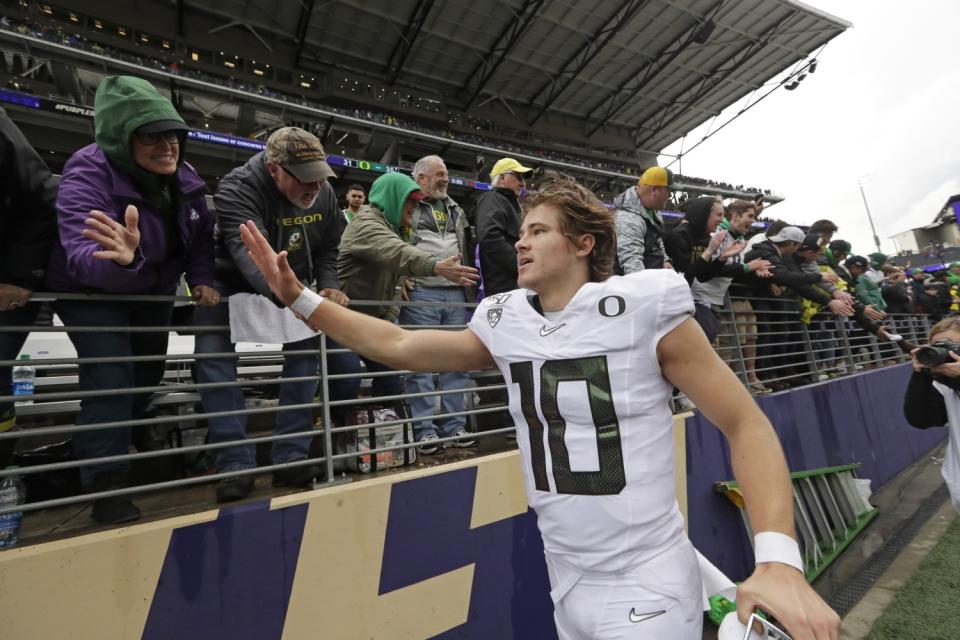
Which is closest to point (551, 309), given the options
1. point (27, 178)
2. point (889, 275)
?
point (27, 178)

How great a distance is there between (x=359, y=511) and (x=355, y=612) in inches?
17.5

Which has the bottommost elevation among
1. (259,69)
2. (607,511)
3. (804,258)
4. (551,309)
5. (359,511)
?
(359,511)

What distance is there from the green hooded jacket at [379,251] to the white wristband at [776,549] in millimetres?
2390

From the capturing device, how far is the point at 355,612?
2.15 meters

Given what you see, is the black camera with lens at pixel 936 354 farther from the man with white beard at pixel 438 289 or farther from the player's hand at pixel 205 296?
the player's hand at pixel 205 296

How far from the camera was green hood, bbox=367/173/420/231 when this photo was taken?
3.35m

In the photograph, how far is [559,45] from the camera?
24.5m

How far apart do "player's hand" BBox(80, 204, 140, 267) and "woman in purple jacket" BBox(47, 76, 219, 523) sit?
0.01 m

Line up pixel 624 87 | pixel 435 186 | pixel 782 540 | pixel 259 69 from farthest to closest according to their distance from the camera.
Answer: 1. pixel 624 87
2. pixel 259 69
3. pixel 435 186
4. pixel 782 540

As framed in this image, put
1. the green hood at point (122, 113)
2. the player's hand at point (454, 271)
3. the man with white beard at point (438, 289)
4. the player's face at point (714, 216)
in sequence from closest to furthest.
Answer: the green hood at point (122, 113) < the player's hand at point (454, 271) < the man with white beard at point (438, 289) < the player's face at point (714, 216)

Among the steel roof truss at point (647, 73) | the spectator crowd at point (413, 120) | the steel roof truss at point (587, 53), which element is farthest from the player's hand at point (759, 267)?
the steel roof truss at point (647, 73)

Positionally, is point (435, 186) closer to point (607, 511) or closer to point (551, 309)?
point (551, 309)

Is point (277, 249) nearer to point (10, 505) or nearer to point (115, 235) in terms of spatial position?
point (115, 235)

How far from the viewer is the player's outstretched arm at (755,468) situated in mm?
942
